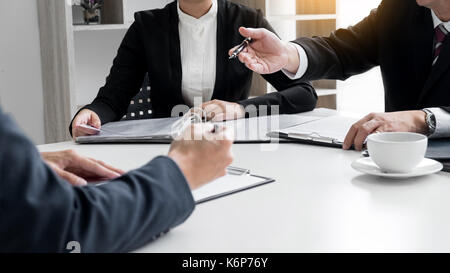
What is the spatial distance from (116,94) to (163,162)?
1302 millimetres

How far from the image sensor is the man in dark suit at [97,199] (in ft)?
2.13

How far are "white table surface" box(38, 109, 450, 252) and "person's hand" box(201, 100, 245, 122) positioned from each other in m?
0.47

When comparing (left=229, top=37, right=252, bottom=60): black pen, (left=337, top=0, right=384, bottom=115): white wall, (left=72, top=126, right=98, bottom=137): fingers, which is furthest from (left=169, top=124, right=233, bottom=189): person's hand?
(left=337, top=0, right=384, bottom=115): white wall

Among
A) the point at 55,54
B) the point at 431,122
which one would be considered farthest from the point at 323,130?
the point at 55,54

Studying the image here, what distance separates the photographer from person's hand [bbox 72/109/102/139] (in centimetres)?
163

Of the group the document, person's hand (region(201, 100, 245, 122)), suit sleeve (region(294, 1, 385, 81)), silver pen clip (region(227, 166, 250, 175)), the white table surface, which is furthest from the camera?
suit sleeve (region(294, 1, 385, 81))

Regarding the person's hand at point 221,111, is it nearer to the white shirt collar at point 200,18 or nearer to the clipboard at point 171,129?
the clipboard at point 171,129

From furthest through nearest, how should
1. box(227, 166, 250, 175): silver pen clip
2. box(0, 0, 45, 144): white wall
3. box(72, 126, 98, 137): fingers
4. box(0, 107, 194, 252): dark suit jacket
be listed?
box(0, 0, 45, 144): white wall < box(72, 126, 98, 137): fingers < box(227, 166, 250, 175): silver pen clip < box(0, 107, 194, 252): dark suit jacket

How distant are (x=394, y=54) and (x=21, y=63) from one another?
167 centimetres

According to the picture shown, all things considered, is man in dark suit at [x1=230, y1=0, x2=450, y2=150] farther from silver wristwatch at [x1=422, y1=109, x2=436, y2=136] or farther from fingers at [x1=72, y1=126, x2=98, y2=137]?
fingers at [x1=72, y1=126, x2=98, y2=137]

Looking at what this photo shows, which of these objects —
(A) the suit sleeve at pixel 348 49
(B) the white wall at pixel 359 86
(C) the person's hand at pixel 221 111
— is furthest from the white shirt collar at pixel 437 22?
(B) the white wall at pixel 359 86

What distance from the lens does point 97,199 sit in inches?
29.4

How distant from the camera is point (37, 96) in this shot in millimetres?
2752
